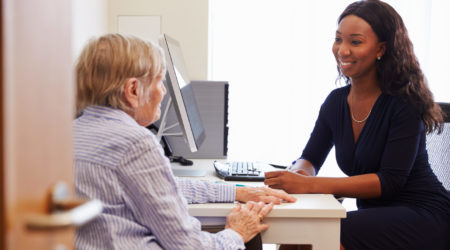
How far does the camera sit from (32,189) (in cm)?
51

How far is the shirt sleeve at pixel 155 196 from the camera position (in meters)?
1.04

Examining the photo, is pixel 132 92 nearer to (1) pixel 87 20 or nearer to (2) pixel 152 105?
(2) pixel 152 105

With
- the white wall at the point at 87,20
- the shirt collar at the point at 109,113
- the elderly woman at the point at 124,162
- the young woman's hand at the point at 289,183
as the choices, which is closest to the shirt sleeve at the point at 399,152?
the young woman's hand at the point at 289,183

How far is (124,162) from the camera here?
103 cm

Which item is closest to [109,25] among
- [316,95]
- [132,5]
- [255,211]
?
[132,5]

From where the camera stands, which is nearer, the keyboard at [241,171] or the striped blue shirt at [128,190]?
the striped blue shirt at [128,190]

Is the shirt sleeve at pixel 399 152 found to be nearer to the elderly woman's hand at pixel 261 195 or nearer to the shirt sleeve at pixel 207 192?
the elderly woman's hand at pixel 261 195

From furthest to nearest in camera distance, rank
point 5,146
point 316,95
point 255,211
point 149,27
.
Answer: point 316,95, point 149,27, point 255,211, point 5,146

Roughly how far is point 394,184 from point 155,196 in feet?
2.86

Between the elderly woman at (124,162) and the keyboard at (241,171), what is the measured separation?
1.58ft

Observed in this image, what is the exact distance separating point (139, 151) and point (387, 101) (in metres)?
1.00

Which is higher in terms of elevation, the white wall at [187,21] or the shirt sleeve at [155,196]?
the white wall at [187,21]

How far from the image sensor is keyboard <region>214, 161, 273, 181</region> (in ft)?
5.62

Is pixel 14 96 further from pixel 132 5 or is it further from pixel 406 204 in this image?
pixel 132 5
